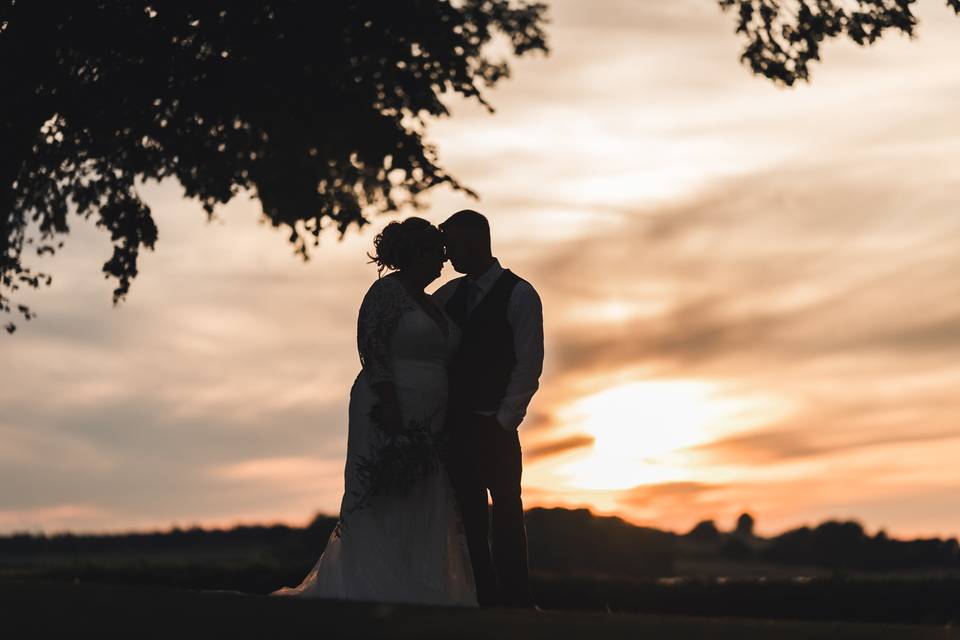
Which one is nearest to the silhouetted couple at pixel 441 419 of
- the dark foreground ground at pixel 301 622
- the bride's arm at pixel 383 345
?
the bride's arm at pixel 383 345

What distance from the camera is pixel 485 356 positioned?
10.2 m

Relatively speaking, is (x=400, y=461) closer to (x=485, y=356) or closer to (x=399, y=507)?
(x=399, y=507)

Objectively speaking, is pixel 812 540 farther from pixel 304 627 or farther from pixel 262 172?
pixel 304 627

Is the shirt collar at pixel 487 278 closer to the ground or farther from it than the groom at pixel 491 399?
farther from it

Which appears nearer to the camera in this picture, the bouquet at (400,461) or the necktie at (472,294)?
the bouquet at (400,461)

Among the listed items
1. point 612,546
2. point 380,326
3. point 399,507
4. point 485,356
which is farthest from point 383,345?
point 612,546

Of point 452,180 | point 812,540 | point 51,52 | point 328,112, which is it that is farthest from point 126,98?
point 812,540

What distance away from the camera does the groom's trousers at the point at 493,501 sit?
10.1 m

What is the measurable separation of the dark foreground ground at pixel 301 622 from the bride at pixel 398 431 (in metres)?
1.48

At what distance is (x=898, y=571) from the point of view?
22.2m

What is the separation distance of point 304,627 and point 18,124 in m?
11.2

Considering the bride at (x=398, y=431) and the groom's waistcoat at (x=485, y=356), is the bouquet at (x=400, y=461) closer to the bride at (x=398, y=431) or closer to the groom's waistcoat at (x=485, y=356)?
the bride at (x=398, y=431)

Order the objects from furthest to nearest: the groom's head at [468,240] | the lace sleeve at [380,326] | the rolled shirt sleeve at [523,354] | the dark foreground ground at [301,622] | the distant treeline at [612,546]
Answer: the distant treeline at [612,546] → the groom's head at [468,240] → the lace sleeve at [380,326] → the rolled shirt sleeve at [523,354] → the dark foreground ground at [301,622]

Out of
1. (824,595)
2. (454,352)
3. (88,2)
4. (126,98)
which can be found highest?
(88,2)
